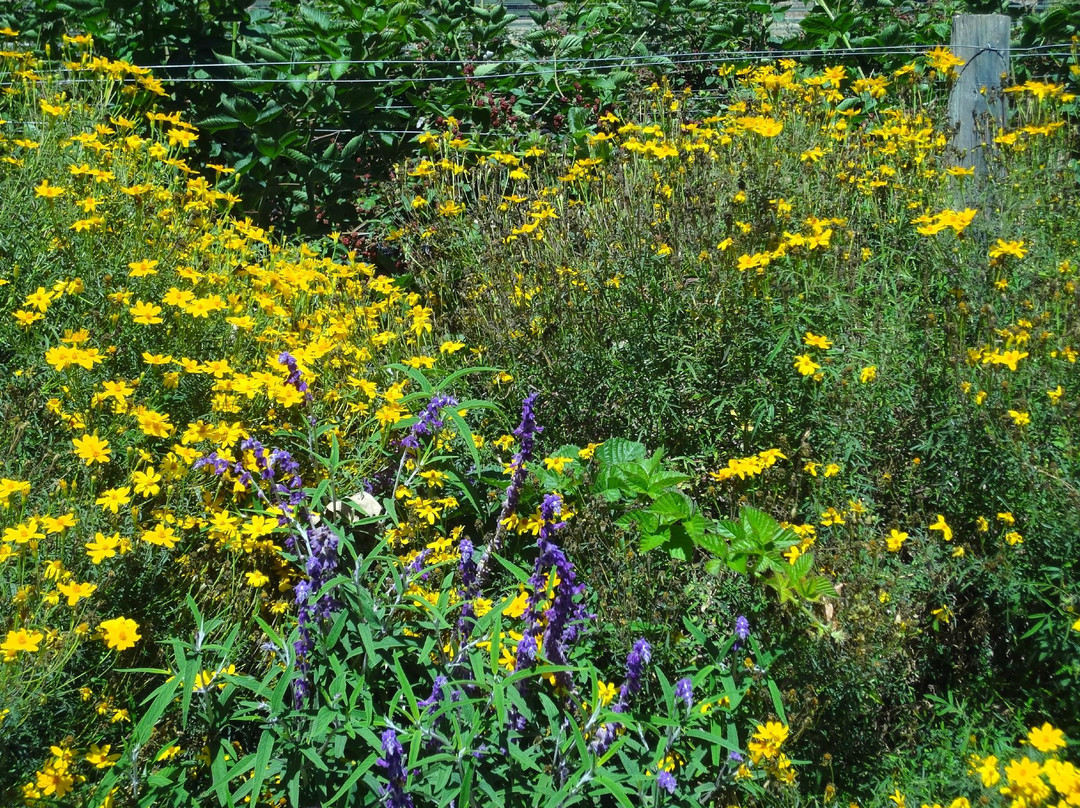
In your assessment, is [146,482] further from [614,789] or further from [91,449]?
[614,789]

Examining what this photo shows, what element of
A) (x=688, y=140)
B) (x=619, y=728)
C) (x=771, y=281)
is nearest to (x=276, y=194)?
(x=688, y=140)

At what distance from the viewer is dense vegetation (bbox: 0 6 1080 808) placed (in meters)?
2.20

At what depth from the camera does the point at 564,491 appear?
2.90 meters

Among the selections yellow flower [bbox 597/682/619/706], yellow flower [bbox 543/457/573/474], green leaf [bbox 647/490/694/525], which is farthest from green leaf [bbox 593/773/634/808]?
yellow flower [bbox 543/457/573/474]

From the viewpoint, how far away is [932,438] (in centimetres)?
297

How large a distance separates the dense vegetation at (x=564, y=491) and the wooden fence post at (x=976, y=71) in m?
0.55

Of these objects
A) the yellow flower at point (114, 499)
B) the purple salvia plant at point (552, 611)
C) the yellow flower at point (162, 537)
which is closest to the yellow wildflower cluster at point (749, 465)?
the purple salvia plant at point (552, 611)

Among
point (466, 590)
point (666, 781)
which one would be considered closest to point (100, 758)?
point (466, 590)

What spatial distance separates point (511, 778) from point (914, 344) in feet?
6.88

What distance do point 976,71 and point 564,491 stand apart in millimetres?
3443

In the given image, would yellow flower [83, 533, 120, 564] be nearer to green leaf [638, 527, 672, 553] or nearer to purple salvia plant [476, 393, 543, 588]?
purple salvia plant [476, 393, 543, 588]

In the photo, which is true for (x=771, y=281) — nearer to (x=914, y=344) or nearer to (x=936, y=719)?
(x=914, y=344)

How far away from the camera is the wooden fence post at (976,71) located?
4746 millimetres

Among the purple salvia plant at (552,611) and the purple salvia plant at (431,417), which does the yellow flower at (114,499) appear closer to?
the purple salvia plant at (431,417)
